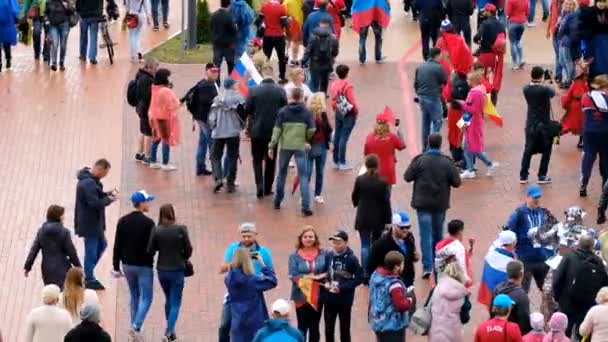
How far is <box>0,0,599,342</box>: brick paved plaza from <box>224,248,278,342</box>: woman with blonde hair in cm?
136

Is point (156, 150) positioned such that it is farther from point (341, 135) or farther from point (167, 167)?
point (341, 135)

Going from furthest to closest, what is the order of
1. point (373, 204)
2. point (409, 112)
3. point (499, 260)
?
1. point (409, 112)
2. point (373, 204)
3. point (499, 260)

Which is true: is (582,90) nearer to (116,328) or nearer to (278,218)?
(278,218)

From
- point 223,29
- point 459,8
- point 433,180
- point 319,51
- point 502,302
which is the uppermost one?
point 459,8

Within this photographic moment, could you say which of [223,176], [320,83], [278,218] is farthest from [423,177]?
[320,83]

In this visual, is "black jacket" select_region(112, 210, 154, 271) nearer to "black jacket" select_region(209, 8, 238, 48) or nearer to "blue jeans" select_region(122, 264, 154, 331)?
"blue jeans" select_region(122, 264, 154, 331)

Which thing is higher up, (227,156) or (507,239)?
(507,239)

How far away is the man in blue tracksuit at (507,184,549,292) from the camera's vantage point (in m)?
17.3

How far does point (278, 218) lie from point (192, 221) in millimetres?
1080

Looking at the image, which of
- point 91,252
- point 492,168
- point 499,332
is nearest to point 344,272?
point 499,332

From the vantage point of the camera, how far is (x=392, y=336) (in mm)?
15625

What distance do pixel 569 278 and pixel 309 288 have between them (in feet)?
8.14

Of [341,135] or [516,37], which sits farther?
[516,37]

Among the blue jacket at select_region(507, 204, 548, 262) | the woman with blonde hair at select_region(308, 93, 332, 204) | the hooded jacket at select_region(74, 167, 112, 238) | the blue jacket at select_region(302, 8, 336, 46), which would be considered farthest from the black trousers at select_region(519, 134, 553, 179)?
the hooded jacket at select_region(74, 167, 112, 238)
